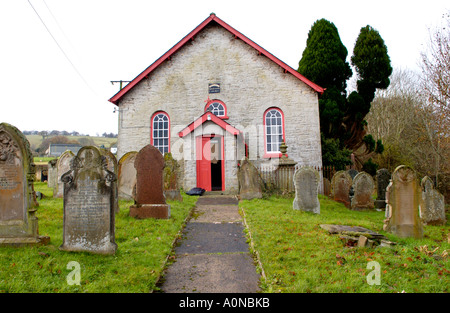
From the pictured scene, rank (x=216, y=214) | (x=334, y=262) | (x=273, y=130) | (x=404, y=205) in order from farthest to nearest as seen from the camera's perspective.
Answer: (x=273, y=130), (x=216, y=214), (x=404, y=205), (x=334, y=262)

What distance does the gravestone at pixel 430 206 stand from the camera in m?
9.53

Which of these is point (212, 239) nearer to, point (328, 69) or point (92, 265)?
point (92, 265)

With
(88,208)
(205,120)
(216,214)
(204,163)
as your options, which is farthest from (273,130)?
(88,208)

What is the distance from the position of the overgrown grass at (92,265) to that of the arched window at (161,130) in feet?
34.3

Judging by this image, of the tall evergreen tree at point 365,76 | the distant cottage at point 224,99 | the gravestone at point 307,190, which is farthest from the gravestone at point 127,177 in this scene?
the tall evergreen tree at point 365,76

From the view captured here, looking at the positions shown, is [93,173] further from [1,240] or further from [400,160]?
[400,160]

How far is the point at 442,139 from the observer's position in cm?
1276

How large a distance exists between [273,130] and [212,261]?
1243cm

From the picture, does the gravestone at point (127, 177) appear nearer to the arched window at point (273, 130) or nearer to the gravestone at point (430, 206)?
the arched window at point (273, 130)

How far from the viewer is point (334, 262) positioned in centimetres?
507

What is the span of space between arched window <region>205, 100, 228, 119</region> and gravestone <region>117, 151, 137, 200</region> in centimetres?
664

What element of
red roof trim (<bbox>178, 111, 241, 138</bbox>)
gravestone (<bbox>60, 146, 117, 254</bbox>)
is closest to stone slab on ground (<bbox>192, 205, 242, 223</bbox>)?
gravestone (<bbox>60, 146, 117, 254</bbox>)

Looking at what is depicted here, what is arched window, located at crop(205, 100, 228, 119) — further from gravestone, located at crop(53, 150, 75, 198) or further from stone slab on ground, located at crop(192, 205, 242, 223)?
gravestone, located at crop(53, 150, 75, 198)
